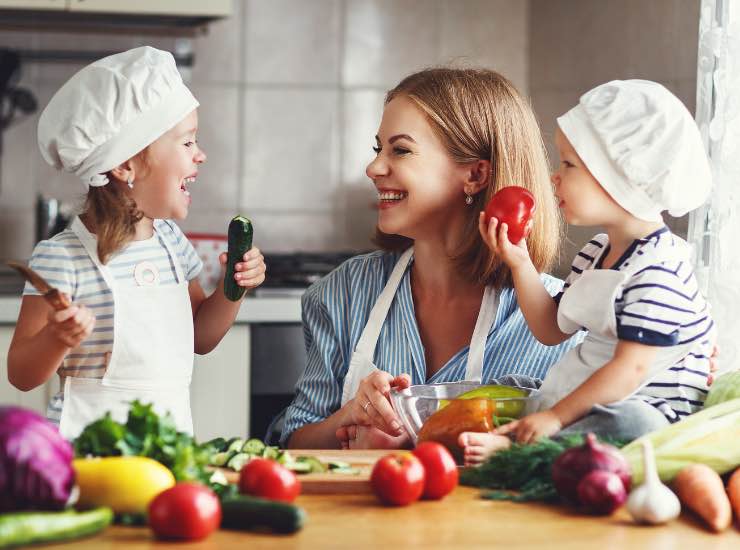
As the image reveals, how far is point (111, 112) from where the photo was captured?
5.28 feet

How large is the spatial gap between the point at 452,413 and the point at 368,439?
0.90ft

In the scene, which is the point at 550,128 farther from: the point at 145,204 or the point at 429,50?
the point at 145,204

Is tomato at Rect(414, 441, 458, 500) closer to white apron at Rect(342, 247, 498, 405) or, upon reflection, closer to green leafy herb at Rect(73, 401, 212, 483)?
green leafy herb at Rect(73, 401, 212, 483)

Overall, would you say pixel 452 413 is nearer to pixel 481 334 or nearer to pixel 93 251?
pixel 481 334

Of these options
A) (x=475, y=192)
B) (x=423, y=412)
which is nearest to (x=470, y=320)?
(x=475, y=192)

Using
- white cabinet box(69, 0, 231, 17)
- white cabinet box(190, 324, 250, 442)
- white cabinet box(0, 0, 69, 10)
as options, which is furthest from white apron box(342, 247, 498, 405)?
white cabinet box(0, 0, 69, 10)

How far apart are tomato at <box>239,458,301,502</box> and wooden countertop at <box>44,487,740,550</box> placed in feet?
0.12

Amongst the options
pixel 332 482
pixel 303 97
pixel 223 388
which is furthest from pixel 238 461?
pixel 303 97

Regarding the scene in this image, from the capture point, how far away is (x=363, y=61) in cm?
353

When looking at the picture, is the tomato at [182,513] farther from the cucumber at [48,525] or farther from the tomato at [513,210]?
the tomato at [513,210]

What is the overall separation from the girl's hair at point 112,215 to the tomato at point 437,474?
0.69m

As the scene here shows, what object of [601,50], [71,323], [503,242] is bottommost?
[71,323]

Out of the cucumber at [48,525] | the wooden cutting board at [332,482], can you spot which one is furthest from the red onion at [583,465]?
the cucumber at [48,525]

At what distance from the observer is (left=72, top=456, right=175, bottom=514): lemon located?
1.08 m
